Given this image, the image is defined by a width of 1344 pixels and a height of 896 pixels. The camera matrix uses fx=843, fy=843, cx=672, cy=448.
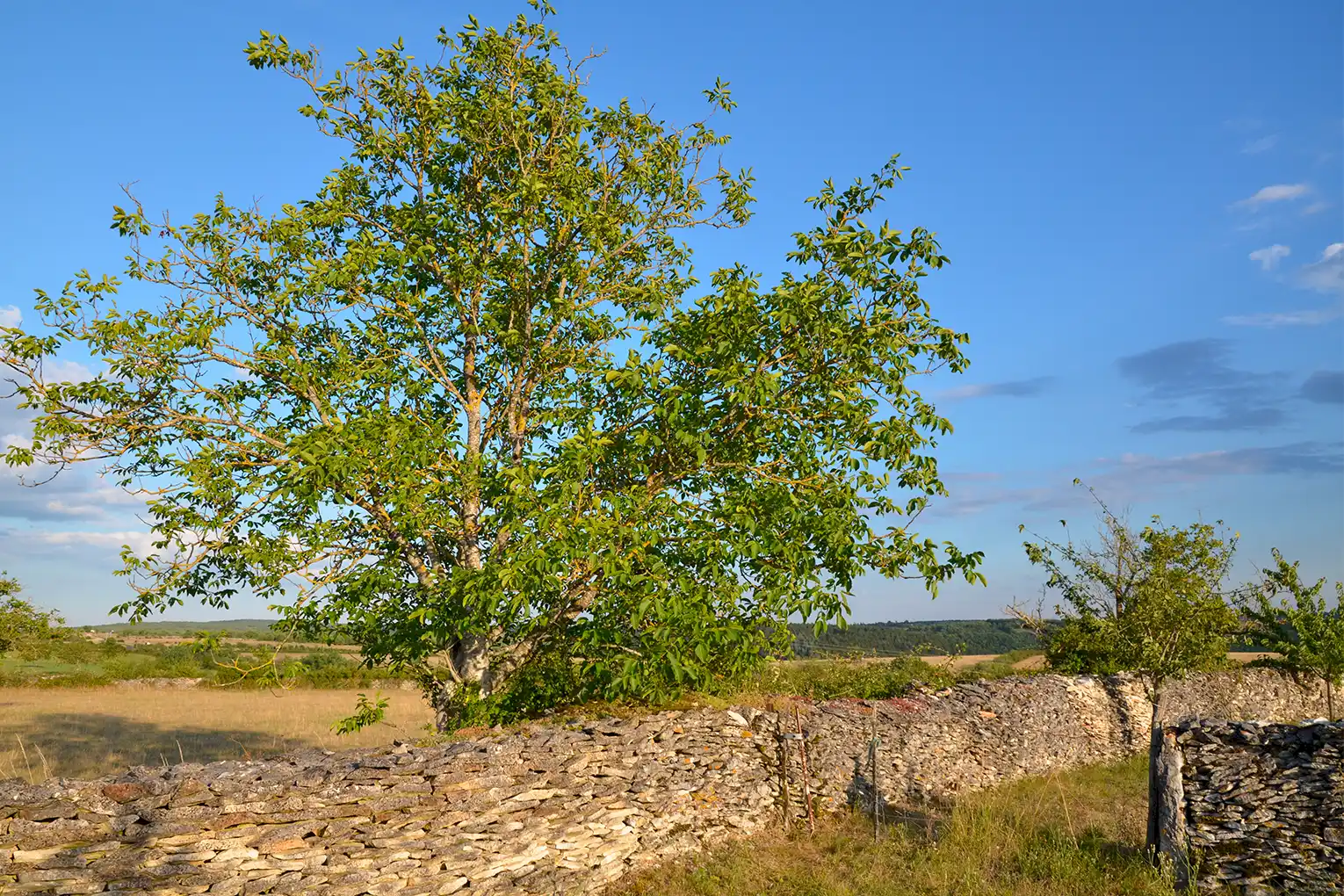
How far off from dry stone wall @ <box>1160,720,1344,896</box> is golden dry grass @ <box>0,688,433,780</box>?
39.0ft

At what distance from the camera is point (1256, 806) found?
10070mm

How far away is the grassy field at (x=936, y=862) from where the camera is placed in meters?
9.24

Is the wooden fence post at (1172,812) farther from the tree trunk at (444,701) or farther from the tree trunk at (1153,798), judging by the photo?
the tree trunk at (444,701)

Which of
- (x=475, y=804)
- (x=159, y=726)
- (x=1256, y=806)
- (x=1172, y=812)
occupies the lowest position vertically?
(x=159, y=726)

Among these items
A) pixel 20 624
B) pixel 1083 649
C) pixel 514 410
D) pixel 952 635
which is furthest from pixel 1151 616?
pixel 952 635

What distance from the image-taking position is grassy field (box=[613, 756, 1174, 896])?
30.3ft

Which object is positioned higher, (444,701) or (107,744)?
(444,701)

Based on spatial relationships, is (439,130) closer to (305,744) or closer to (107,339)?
(107,339)

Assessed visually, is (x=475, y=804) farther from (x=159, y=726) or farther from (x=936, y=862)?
(x=159, y=726)

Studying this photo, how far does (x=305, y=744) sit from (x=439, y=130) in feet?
59.9

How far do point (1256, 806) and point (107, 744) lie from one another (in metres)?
27.3

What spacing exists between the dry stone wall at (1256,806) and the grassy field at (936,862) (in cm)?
79

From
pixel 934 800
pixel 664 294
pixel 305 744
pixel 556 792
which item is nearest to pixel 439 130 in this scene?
pixel 664 294

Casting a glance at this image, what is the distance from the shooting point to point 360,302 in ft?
42.0
